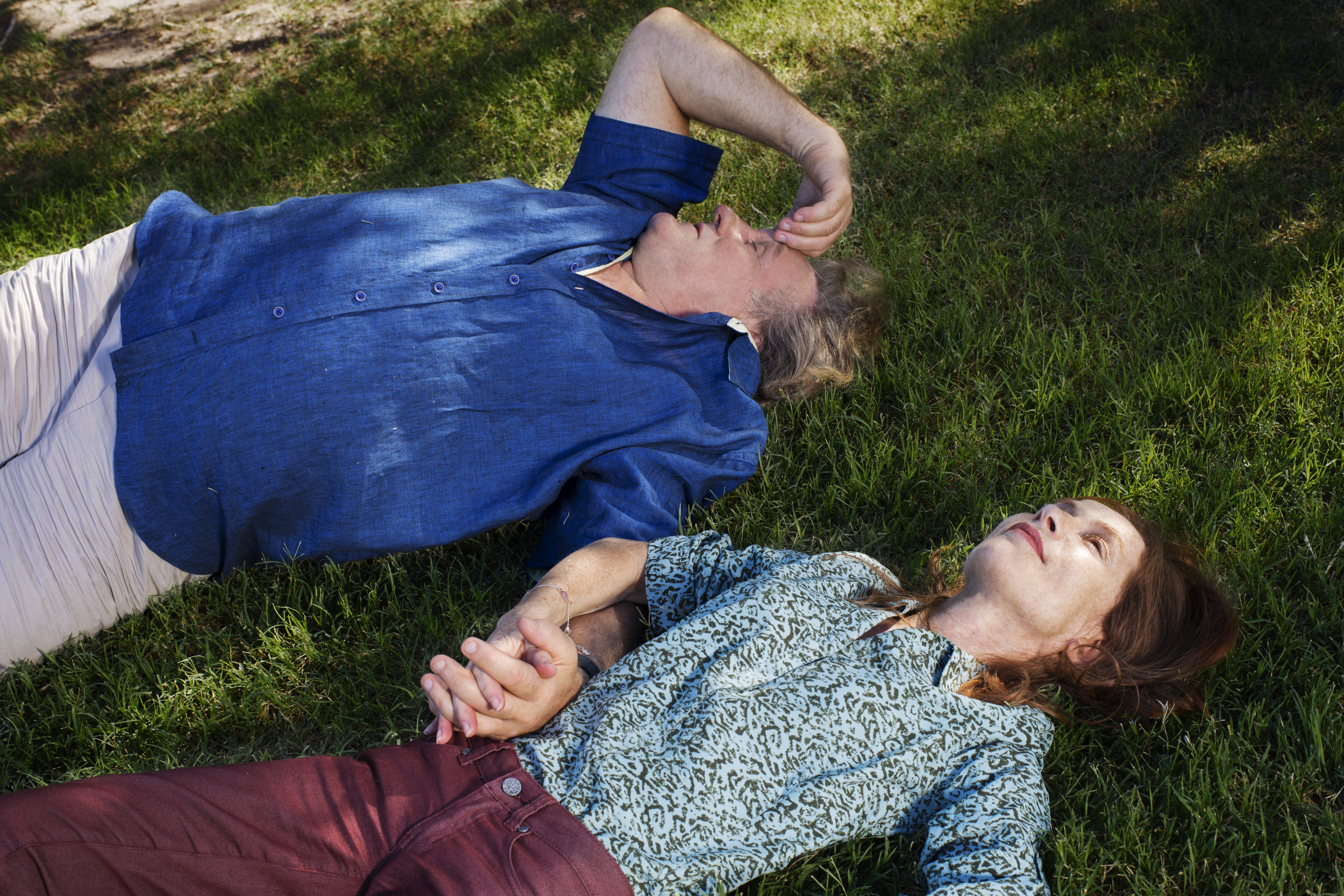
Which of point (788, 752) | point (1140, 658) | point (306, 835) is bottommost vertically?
point (1140, 658)

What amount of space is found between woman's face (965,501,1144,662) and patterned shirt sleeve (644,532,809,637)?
20.4 inches

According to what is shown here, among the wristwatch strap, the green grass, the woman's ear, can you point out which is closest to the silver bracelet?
the wristwatch strap

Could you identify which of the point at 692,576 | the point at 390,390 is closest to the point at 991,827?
the point at 692,576

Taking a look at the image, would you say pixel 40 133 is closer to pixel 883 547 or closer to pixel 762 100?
pixel 762 100

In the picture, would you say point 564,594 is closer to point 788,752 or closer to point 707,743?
point 707,743

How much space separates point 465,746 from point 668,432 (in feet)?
3.86

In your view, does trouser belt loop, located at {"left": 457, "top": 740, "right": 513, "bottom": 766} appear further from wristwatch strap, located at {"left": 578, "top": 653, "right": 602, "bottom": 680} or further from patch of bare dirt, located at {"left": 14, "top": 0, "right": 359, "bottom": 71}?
patch of bare dirt, located at {"left": 14, "top": 0, "right": 359, "bottom": 71}

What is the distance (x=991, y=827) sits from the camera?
7.04 ft

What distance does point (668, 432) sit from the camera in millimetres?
2947

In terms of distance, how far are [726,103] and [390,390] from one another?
65.0 inches

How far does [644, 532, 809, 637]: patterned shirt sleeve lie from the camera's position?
2637 mm

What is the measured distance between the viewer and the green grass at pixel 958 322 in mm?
2527

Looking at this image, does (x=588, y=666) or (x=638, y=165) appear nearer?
(x=588, y=666)

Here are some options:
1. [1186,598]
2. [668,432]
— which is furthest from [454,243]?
[1186,598]
